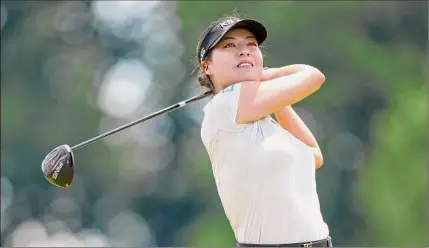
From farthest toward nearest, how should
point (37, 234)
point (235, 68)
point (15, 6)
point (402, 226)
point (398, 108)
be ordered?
1. point (15, 6)
2. point (37, 234)
3. point (398, 108)
4. point (402, 226)
5. point (235, 68)

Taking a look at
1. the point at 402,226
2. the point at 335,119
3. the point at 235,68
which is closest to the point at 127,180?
the point at 335,119

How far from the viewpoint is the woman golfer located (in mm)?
4102

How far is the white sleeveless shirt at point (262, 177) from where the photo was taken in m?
4.10

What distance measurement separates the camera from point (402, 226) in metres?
16.2

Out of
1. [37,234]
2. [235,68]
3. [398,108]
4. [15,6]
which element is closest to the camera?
[235,68]

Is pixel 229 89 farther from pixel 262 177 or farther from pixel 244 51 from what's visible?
pixel 262 177

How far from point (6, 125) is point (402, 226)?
5418 mm

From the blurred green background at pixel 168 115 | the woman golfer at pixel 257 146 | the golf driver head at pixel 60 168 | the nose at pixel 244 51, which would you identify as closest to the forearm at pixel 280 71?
the woman golfer at pixel 257 146

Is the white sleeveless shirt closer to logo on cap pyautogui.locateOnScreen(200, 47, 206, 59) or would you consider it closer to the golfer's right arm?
the golfer's right arm

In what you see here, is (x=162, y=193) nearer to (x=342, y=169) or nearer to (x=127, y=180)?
(x=127, y=180)

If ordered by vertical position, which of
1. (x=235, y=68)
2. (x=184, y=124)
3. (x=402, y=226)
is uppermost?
(x=184, y=124)

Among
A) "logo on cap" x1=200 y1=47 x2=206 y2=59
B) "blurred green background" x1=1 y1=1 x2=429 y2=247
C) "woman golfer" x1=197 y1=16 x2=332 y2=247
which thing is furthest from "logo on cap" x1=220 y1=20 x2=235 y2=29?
"blurred green background" x1=1 y1=1 x2=429 y2=247

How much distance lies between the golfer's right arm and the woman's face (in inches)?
3.8

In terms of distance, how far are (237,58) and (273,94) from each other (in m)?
0.19
